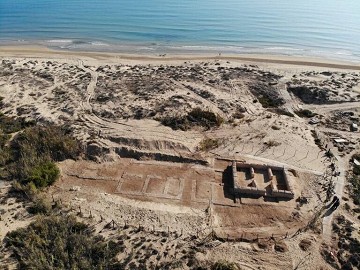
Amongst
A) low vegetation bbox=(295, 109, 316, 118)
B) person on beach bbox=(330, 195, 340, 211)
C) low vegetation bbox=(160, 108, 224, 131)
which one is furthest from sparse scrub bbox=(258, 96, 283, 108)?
person on beach bbox=(330, 195, 340, 211)

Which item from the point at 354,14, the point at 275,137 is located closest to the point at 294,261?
the point at 275,137

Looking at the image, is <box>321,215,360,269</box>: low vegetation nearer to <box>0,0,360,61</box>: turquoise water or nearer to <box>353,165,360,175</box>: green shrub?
<box>353,165,360,175</box>: green shrub

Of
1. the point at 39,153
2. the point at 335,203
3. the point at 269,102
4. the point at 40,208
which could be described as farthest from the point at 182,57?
the point at 40,208

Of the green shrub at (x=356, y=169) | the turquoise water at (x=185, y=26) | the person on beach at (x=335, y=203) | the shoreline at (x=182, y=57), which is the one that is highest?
the turquoise water at (x=185, y=26)

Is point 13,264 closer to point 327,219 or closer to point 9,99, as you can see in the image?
point 327,219

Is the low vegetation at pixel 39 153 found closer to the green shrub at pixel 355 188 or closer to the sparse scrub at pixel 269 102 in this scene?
the sparse scrub at pixel 269 102

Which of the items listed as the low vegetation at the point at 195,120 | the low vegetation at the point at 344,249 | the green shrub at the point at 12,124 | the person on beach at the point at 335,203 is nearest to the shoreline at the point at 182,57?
the low vegetation at the point at 195,120
